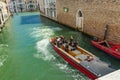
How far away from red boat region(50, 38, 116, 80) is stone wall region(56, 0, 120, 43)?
3.65 meters

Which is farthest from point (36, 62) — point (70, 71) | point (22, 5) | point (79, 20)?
point (22, 5)

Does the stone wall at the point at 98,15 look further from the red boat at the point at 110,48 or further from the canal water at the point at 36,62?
the canal water at the point at 36,62

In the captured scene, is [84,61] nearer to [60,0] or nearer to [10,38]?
[10,38]

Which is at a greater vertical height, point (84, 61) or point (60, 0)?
point (60, 0)

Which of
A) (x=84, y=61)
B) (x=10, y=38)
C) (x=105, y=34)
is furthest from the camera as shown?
(x=10, y=38)

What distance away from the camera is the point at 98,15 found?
47.6 ft

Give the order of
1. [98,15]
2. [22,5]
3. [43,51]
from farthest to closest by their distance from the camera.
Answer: [22,5] < [98,15] < [43,51]

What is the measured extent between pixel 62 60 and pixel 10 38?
882 centimetres

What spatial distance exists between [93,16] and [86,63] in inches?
293

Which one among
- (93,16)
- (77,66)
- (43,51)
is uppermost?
(93,16)

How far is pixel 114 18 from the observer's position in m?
12.6

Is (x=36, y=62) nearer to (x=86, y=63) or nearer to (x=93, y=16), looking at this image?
(x=86, y=63)

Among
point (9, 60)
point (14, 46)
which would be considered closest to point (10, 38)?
point (14, 46)

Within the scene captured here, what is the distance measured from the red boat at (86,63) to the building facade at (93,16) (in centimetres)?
374
